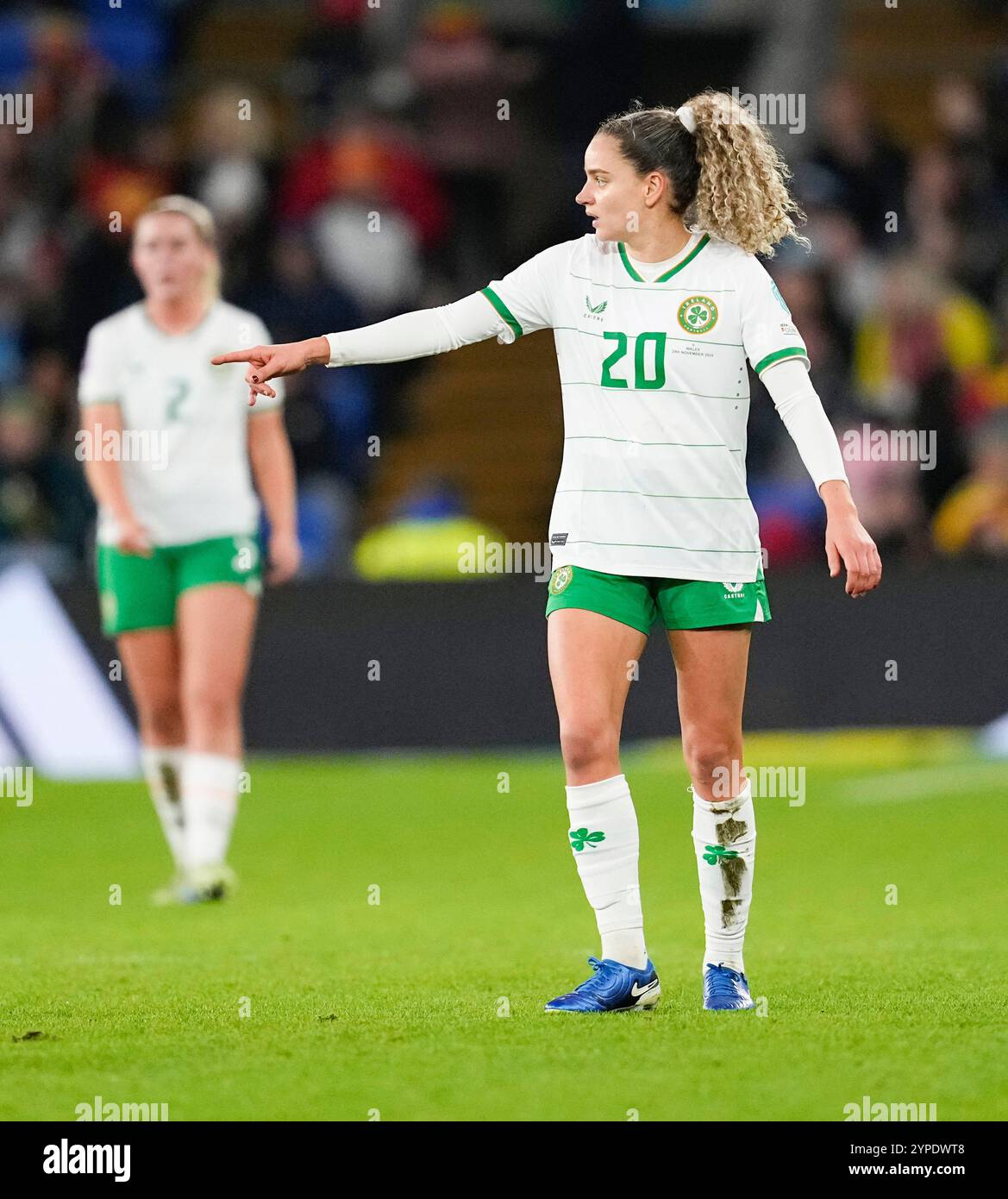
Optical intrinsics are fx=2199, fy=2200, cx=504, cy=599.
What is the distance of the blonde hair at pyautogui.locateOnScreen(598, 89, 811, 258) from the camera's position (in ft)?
19.2

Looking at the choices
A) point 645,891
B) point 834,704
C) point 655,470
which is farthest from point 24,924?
point 834,704

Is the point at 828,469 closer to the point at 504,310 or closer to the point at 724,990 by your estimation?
the point at 504,310

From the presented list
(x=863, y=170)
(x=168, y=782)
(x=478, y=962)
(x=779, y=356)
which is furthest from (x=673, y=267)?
(x=863, y=170)

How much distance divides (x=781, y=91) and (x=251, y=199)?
5333 millimetres

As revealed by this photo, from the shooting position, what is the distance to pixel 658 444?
5.88 metres

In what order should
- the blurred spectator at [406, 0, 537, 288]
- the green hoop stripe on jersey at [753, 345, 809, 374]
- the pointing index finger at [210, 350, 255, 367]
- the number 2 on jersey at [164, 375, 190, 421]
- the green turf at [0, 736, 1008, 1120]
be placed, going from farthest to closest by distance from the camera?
the blurred spectator at [406, 0, 537, 288]
the number 2 on jersey at [164, 375, 190, 421]
the green hoop stripe on jersey at [753, 345, 809, 374]
the pointing index finger at [210, 350, 255, 367]
the green turf at [0, 736, 1008, 1120]

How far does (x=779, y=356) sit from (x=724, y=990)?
171 centimetres

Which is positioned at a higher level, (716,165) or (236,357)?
(716,165)

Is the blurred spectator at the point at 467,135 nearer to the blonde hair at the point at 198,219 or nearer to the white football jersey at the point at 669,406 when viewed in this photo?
the blonde hair at the point at 198,219

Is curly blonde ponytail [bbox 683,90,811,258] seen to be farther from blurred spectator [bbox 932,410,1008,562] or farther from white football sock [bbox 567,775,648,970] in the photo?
blurred spectator [bbox 932,410,1008,562]

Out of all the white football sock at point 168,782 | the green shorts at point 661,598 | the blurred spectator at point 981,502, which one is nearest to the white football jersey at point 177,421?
the white football sock at point 168,782

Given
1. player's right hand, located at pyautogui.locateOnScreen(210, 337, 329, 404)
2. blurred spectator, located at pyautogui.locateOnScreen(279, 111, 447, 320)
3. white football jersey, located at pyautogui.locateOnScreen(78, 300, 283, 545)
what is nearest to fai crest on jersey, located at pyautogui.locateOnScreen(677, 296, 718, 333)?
player's right hand, located at pyautogui.locateOnScreen(210, 337, 329, 404)

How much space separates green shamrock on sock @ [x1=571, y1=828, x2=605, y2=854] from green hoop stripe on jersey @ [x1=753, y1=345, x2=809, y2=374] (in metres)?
1.30

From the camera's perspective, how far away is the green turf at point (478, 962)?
5046mm
